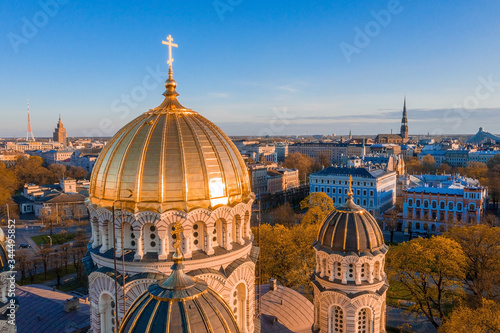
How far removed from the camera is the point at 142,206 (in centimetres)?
1537

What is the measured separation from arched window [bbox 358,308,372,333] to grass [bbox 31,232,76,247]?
47.2 m

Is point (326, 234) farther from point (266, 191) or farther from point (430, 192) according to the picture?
point (266, 191)

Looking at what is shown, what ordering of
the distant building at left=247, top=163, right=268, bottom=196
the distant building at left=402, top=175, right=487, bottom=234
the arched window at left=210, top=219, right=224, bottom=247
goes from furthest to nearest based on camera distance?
1. the distant building at left=247, top=163, right=268, bottom=196
2. the distant building at left=402, top=175, right=487, bottom=234
3. the arched window at left=210, top=219, right=224, bottom=247

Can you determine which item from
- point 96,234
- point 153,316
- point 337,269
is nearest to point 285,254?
point 337,269

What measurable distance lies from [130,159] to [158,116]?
9.71 ft

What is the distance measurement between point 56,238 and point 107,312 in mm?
43750

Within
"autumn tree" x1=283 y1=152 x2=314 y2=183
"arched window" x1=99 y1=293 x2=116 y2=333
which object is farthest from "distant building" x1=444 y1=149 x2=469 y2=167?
"arched window" x1=99 y1=293 x2=116 y2=333

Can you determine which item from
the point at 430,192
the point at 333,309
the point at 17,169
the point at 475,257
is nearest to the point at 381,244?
the point at 333,309

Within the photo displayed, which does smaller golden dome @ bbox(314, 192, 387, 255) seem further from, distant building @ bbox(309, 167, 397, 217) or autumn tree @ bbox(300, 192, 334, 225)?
distant building @ bbox(309, 167, 397, 217)

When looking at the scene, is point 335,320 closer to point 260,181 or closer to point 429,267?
point 429,267

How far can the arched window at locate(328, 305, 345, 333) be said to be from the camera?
1850 cm

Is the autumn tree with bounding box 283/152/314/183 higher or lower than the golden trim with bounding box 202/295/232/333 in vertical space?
lower

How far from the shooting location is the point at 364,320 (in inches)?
729

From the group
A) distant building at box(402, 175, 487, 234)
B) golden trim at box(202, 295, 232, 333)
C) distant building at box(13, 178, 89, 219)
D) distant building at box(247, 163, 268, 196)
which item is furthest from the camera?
distant building at box(247, 163, 268, 196)
